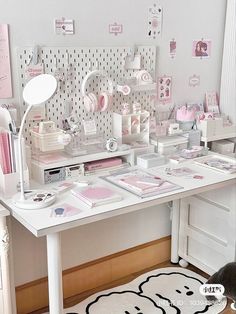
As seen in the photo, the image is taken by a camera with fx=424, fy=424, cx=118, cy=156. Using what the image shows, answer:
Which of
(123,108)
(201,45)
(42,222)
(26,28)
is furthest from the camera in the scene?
(201,45)

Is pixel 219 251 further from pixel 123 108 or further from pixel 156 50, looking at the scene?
pixel 156 50

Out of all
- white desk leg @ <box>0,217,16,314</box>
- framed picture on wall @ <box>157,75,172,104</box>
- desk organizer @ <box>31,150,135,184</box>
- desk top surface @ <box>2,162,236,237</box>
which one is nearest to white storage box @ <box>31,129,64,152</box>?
desk organizer @ <box>31,150,135,184</box>

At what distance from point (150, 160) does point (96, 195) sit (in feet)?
1.53

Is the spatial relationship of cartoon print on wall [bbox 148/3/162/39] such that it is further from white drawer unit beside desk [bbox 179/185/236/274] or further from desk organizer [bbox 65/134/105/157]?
white drawer unit beside desk [bbox 179/185/236/274]

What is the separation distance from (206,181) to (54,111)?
0.81 meters

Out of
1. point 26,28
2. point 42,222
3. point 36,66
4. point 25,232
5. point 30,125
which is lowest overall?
point 25,232

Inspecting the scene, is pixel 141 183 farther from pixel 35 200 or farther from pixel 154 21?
pixel 154 21

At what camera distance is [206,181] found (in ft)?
6.48

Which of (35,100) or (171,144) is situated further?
(171,144)

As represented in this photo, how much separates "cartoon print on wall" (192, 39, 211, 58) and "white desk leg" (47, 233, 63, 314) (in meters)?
1.47

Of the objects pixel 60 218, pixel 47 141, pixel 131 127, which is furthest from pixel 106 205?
pixel 131 127

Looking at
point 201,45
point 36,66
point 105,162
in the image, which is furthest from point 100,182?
point 201,45

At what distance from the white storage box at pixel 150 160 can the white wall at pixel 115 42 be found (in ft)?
1.47

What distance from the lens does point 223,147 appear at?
102 inches
